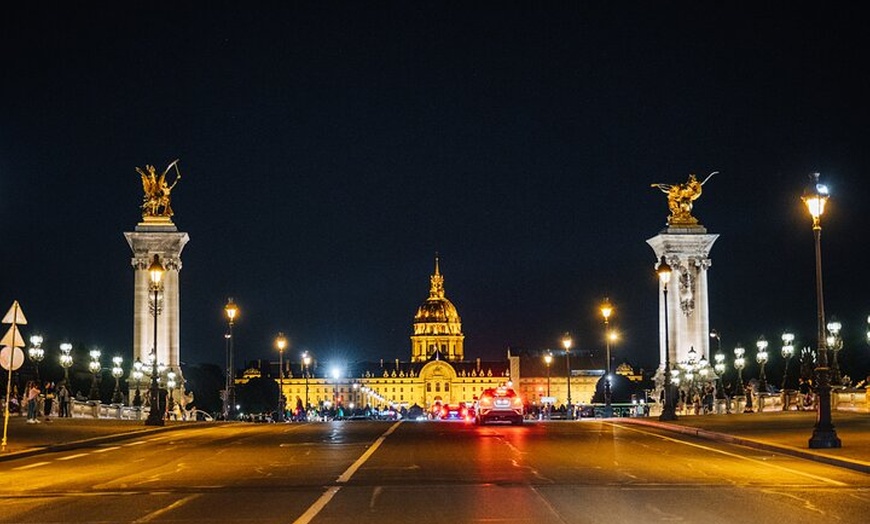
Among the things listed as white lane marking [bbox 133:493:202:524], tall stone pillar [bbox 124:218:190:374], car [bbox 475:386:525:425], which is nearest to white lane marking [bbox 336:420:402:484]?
white lane marking [bbox 133:493:202:524]

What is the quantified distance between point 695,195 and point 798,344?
3795cm

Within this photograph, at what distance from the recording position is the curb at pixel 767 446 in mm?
25875

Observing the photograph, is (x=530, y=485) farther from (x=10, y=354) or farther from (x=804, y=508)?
(x=10, y=354)

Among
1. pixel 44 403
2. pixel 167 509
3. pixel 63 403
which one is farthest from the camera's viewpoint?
pixel 63 403

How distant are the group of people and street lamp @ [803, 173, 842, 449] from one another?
31909 mm

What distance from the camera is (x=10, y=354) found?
105ft

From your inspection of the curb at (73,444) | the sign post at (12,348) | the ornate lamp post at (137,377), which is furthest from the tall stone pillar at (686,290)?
the sign post at (12,348)

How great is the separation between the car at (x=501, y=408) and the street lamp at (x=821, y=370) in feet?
70.1

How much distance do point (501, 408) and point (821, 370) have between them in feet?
72.7

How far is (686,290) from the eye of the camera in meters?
80.9

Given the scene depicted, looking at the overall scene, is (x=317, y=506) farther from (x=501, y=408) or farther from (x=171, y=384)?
(x=171, y=384)

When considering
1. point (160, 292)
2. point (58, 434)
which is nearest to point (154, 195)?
point (160, 292)

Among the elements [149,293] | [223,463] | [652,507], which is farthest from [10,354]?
[149,293]

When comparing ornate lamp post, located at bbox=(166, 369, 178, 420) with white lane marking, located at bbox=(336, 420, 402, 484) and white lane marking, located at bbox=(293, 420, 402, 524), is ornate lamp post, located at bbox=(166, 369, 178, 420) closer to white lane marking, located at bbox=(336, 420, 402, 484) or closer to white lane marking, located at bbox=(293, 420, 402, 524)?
white lane marking, located at bbox=(336, 420, 402, 484)
